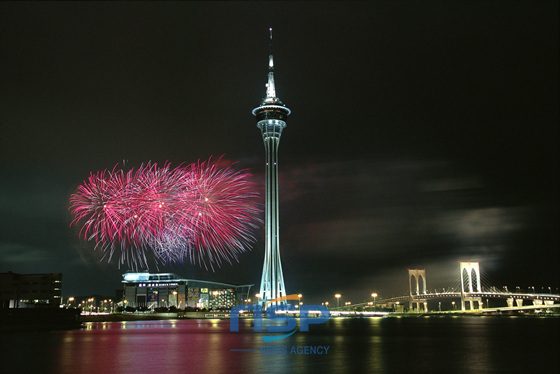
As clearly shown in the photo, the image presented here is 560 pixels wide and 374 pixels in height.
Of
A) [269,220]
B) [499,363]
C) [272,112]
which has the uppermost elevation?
[272,112]

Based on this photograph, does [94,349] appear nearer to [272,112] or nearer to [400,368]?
[400,368]

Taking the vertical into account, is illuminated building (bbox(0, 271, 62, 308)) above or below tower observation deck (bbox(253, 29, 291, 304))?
below

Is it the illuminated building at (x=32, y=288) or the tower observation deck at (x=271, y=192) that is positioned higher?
the tower observation deck at (x=271, y=192)

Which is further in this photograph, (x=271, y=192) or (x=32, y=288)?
(x=271, y=192)

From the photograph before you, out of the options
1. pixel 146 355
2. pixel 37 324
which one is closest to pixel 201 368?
pixel 146 355

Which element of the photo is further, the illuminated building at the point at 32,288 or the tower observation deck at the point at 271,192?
the tower observation deck at the point at 271,192
